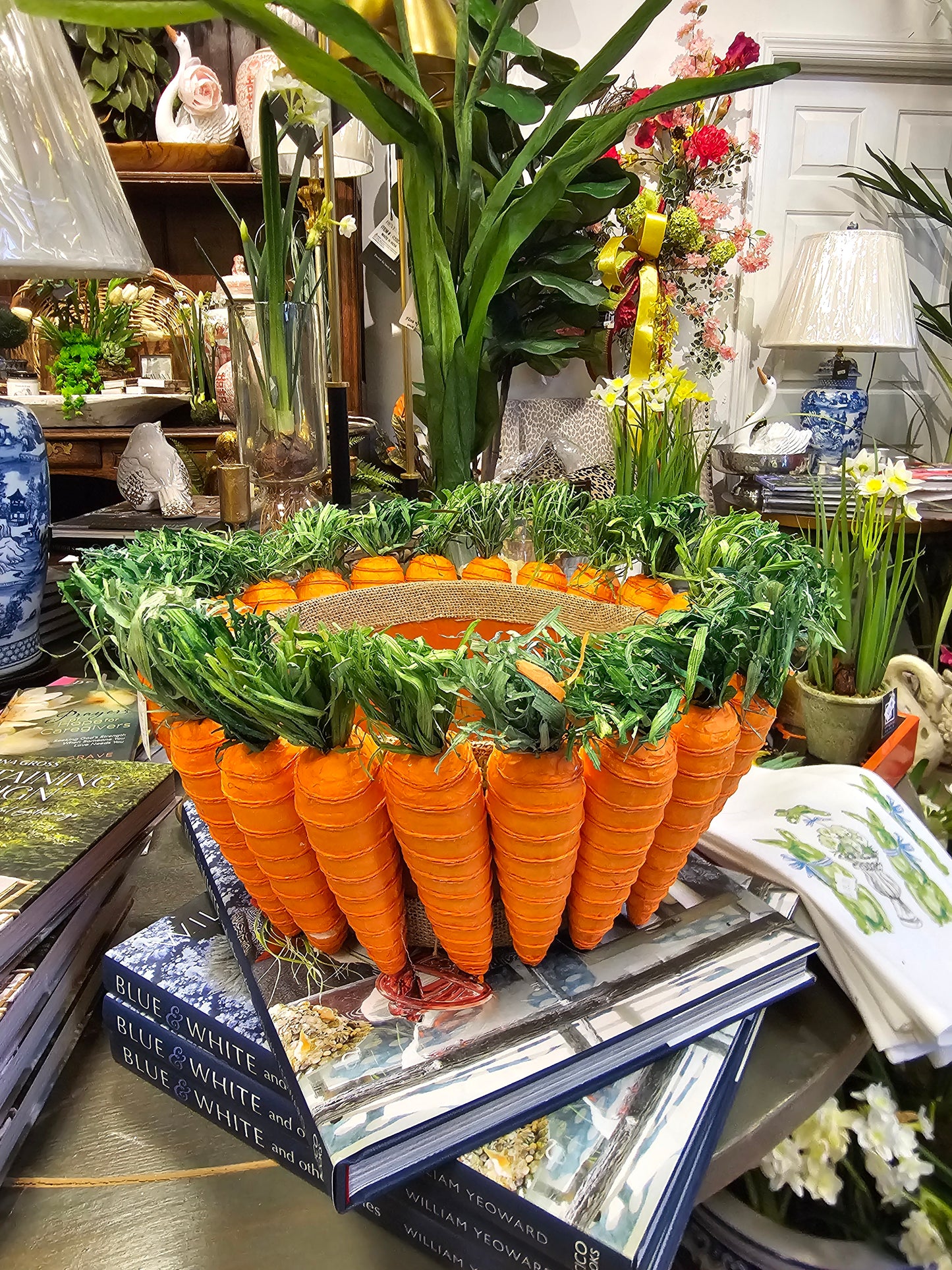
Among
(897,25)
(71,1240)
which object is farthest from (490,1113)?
(897,25)

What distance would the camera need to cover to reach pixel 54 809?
46 cm

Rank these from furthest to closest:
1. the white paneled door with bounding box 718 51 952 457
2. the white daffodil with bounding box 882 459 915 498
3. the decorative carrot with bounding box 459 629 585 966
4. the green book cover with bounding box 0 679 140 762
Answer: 1. the white paneled door with bounding box 718 51 952 457
2. the white daffodil with bounding box 882 459 915 498
3. the green book cover with bounding box 0 679 140 762
4. the decorative carrot with bounding box 459 629 585 966

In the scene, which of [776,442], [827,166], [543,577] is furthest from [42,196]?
[827,166]

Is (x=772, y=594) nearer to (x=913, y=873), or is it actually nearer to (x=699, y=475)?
(x=913, y=873)

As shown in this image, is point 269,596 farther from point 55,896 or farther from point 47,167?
point 47,167

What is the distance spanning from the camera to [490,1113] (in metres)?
0.29

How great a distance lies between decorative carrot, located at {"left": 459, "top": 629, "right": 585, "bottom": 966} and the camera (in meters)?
0.25

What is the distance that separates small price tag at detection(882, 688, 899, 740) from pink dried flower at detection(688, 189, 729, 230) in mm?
1314

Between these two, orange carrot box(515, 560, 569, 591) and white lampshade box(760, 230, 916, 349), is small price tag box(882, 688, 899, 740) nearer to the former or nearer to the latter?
orange carrot box(515, 560, 569, 591)

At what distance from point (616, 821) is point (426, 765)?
78 millimetres

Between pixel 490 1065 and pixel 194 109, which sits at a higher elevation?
pixel 194 109

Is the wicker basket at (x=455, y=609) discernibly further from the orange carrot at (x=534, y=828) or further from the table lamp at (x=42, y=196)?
the table lamp at (x=42, y=196)

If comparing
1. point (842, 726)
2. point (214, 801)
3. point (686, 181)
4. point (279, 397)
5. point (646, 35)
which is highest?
point (646, 35)

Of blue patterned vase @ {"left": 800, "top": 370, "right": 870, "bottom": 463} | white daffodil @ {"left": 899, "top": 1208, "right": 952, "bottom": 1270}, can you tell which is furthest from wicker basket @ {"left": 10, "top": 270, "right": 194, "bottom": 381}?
white daffodil @ {"left": 899, "top": 1208, "right": 952, "bottom": 1270}
